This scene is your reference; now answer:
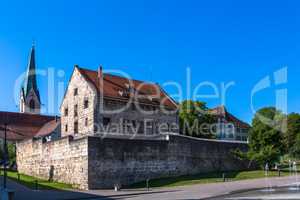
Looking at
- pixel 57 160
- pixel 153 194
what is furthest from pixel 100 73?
pixel 153 194

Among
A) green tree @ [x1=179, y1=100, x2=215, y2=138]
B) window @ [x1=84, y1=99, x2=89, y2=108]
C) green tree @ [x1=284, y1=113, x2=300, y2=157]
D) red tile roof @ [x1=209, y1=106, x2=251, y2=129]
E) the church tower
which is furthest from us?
the church tower

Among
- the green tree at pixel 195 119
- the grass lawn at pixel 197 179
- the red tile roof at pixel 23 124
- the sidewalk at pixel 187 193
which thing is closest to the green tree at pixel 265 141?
the grass lawn at pixel 197 179

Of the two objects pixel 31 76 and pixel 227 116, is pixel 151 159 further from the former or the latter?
pixel 31 76

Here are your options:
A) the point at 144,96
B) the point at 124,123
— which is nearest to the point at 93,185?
the point at 124,123

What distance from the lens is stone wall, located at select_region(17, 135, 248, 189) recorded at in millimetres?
35312

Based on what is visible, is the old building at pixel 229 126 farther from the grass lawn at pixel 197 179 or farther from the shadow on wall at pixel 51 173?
the shadow on wall at pixel 51 173

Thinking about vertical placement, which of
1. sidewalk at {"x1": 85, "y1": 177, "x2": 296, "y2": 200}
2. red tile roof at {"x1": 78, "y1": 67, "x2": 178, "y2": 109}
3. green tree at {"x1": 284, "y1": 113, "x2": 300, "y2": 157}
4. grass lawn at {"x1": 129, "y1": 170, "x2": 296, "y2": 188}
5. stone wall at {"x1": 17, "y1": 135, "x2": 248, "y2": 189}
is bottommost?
grass lawn at {"x1": 129, "y1": 170, "x2": 296, "y2": 188}

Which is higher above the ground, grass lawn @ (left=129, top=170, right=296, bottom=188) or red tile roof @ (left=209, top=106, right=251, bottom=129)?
red tile roof @ (left=209, top=106, right=251, bottom=129)

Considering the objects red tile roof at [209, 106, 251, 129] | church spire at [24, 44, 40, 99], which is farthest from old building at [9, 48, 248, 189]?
church spire at [24, 44, 40, 99]

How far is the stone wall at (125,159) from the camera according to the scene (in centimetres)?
3531

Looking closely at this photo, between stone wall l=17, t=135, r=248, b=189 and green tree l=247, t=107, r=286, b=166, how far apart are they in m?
2.44

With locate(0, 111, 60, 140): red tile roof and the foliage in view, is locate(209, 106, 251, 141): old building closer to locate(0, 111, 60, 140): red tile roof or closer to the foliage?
the foliage

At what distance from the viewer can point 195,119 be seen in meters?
64.5

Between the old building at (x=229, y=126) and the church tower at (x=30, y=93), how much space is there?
46150 mm
